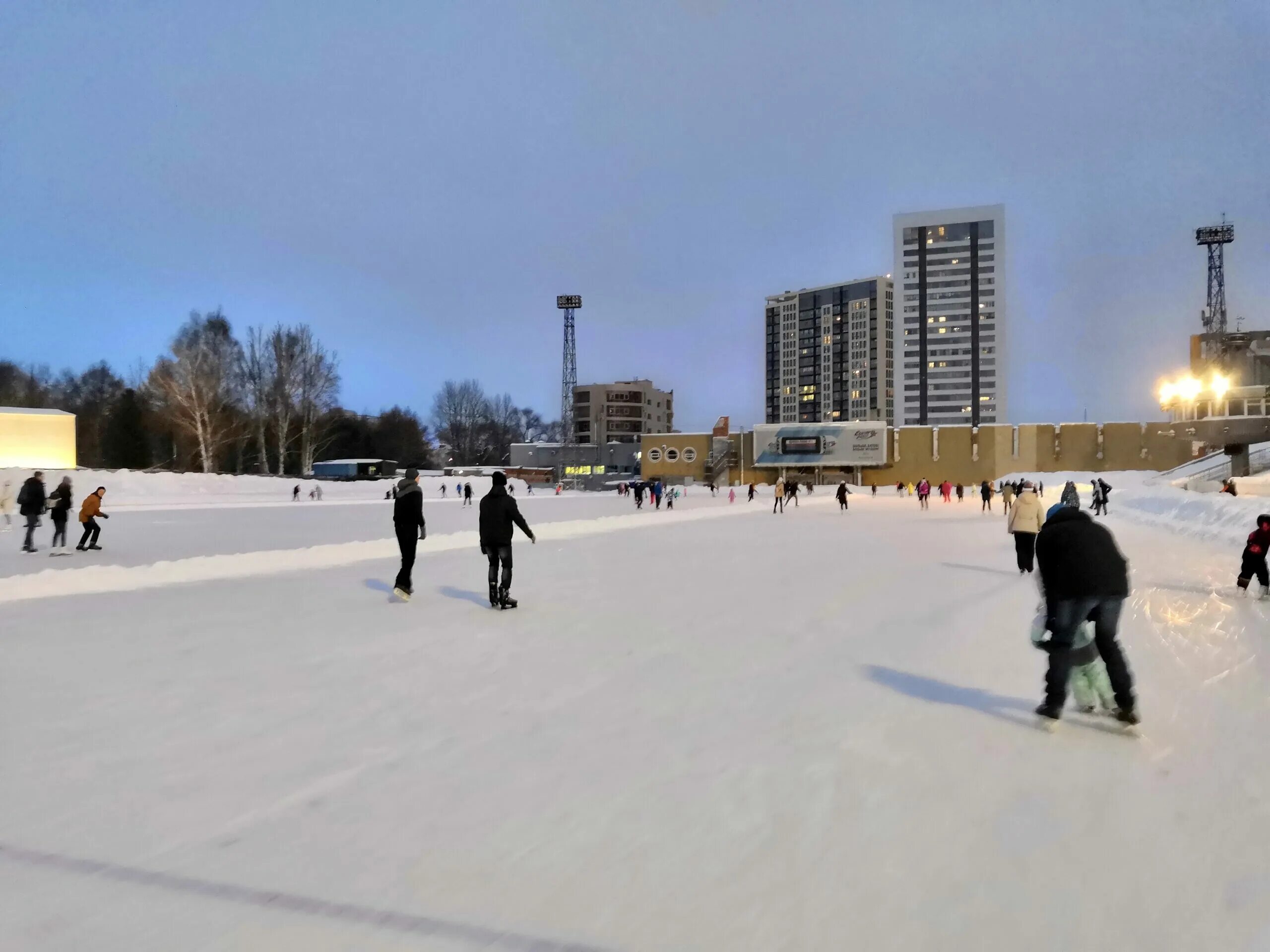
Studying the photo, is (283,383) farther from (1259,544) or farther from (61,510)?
(1259,544)

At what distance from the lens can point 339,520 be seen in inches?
977

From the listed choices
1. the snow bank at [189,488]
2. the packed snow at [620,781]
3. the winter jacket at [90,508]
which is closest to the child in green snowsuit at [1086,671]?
the packed snow at [620,781]

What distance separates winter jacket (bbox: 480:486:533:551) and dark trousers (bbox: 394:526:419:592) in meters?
1.05

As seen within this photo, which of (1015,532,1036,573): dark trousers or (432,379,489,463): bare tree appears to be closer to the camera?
(1015,532,1036,573): dark trousers

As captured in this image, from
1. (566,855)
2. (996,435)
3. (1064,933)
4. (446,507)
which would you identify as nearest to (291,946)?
(566,855)

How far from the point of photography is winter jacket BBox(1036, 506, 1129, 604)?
12.8 feet

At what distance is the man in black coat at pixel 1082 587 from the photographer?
391 centimetres

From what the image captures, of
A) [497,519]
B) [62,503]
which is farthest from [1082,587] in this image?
[62,503]

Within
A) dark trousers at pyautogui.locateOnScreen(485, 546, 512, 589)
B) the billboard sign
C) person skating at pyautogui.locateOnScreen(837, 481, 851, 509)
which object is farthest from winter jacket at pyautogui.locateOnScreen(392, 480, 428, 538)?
the billboard sign

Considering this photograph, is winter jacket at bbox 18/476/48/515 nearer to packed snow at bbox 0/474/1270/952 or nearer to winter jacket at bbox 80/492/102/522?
winter jacket at bbox 80/492/102/522

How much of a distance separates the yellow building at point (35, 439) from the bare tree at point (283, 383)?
677 inches

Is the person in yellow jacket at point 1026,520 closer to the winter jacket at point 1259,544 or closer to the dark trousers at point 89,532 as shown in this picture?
the winter jacket at point 1259,544

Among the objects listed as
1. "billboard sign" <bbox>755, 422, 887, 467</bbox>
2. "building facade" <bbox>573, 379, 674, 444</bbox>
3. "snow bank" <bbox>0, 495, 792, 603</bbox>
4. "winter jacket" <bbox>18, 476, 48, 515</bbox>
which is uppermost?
"building facade" <bbox>573, 379, 674, 444</bbox>

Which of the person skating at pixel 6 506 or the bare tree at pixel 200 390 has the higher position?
the bare tree at pixel 200 390
